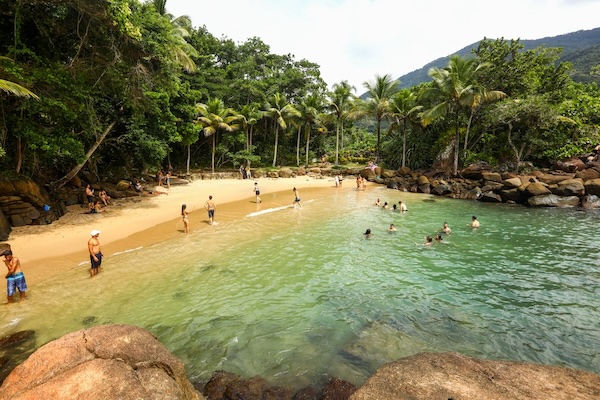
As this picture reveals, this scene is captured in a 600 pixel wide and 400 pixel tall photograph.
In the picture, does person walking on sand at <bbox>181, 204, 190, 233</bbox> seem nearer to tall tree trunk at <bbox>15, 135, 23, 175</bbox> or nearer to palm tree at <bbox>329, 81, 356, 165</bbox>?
tall tree trunk at <bbox>15, 135, 23, 175</bbox>

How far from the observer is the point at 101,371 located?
3486 mm

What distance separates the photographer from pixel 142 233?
49.8 ft

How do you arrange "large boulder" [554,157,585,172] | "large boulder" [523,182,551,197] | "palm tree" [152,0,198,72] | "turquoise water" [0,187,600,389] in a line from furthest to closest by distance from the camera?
"palm tree" [152,0,198,72] < "large boulder" [554,157,585,172] < "large boulder" [523,182,551,197] < "turquoise water" [0,187,600,389]

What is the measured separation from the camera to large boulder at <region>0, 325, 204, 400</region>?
323 cm

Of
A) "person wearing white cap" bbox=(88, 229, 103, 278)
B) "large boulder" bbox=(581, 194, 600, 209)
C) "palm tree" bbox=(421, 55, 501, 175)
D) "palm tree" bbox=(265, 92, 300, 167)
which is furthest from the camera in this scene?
"palm tree" bbox=(265, 92, 300, 167)

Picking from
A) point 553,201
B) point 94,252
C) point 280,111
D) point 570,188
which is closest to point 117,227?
point 94,252

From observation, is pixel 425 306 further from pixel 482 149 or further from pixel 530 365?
pixel 482 149

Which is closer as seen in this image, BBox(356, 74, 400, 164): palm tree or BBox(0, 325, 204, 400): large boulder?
BBox(0, 325, 204, 400): large boulder

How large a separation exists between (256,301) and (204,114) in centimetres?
2948

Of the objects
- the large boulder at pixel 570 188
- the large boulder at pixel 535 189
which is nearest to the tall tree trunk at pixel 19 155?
the large boulder at pixel 535 189

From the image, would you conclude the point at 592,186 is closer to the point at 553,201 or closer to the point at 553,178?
the point at 553,178

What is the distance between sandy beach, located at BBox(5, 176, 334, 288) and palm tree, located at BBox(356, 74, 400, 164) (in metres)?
17.7

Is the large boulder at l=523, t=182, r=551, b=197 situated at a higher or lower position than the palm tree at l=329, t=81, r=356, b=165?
lower

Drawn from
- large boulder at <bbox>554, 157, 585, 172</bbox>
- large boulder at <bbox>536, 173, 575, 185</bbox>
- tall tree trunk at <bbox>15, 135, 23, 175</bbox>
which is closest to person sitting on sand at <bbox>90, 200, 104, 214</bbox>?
tall tree trunk at <bbox>15, 135, 23, 175</bbox>
